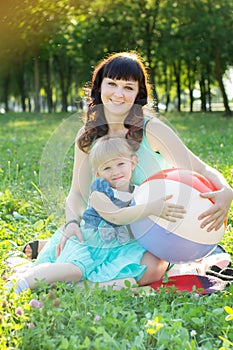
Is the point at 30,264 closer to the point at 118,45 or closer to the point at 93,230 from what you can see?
the point at 93,230

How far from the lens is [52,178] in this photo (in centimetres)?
434

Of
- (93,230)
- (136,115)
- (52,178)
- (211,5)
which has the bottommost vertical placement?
(93,230)

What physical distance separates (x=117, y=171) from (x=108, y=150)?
0.15m

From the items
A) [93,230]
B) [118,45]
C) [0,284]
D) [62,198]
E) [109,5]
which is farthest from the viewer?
[118,45]

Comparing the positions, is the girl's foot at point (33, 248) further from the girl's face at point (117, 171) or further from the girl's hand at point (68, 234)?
the girl's face at point (117, 171)

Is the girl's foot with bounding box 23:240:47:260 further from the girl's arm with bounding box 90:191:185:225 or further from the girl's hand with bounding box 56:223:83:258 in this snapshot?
the girl's arm with bounding box 90:191:185:225

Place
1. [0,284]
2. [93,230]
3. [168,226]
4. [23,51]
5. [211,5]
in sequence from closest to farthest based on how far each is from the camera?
[0,284]
[168,226]
[93,230]
[211,5]
[23,51]

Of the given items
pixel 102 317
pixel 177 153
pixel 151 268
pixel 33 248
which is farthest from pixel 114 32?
pixel 102 317

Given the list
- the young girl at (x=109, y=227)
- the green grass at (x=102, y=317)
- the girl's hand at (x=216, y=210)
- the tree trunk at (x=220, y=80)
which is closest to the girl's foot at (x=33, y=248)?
the green grass at (x=102, y=317)

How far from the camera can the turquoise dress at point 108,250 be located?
Result: 157 inches

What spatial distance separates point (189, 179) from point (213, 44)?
2150 centimetres

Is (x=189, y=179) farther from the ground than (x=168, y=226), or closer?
farther from the ground

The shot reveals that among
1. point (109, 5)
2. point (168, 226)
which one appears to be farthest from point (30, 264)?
point (109, 5)

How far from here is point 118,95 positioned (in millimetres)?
4215
